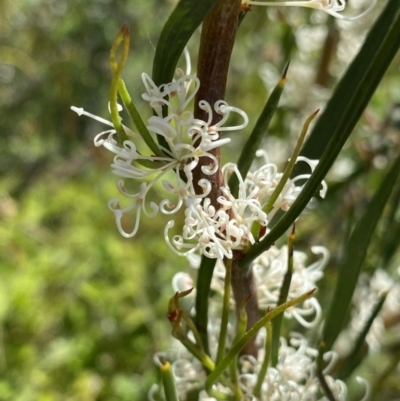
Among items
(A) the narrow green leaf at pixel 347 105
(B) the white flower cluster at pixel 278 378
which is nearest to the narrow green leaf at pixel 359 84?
(A) the narrow green leaf at pixel 347 105

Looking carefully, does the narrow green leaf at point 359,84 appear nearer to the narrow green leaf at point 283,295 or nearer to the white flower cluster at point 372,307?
the narrow green leaf at point 283,295

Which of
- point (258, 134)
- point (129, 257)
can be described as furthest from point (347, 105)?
point (129, 257)

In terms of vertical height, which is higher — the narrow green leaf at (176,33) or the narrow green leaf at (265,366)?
the narrow green leaf at (176,33)

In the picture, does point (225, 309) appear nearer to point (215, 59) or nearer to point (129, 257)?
point (215, 59)

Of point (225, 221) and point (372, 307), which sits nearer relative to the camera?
point (225, 221)

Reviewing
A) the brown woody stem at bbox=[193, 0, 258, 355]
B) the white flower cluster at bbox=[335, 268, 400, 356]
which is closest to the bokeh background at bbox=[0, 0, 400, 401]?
the white flower cluster at bbox=[335, 268, 400, 356]

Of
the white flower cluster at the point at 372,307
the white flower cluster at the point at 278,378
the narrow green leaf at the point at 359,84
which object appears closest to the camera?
the narrow green leaf at the point at 359,84

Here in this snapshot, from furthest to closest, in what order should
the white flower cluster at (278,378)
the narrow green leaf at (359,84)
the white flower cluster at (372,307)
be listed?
the white flower cluster at (372,307)
the white flower cluster at (278,378)
the narrow green leaf at (359,84)
